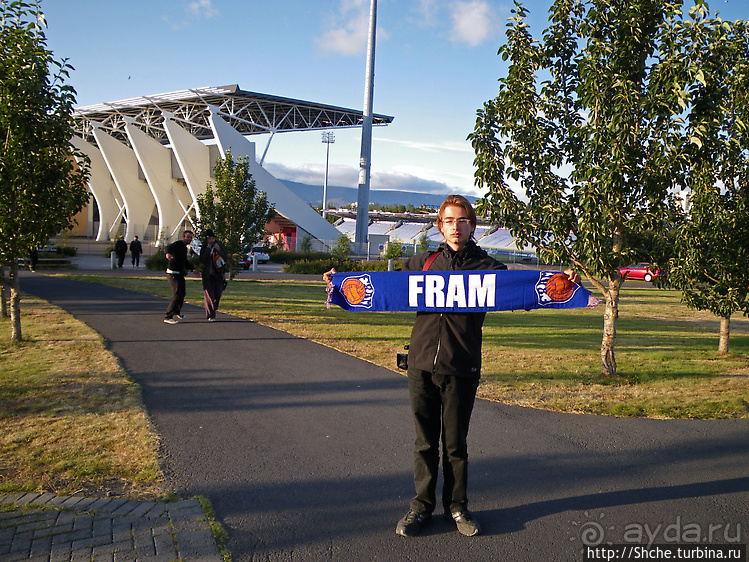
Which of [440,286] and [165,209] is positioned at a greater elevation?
[165,209]

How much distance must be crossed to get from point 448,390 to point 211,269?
9302 mm

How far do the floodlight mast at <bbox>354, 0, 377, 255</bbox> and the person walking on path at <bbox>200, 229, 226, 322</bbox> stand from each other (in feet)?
116

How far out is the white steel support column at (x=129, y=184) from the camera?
62.9 meters

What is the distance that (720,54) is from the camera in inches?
291

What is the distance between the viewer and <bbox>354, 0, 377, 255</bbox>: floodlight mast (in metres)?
44.7

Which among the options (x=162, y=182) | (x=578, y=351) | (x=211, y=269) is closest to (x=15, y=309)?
(x=211, y=269)

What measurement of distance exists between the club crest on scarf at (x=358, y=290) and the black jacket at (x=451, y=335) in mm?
650

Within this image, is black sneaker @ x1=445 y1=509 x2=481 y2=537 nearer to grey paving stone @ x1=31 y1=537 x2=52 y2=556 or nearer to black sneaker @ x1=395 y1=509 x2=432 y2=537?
black sneaker @ x1=395 y1=509 x2=432 y2=537

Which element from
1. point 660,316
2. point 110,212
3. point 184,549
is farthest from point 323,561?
point 110,212

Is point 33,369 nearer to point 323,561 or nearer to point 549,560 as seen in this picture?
point 323,561

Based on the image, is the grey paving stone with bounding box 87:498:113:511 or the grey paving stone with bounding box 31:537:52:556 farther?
the grey paving stone with bounding box 87:498:113:511

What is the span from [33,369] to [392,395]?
487 cm

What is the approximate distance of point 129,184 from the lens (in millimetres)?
64375

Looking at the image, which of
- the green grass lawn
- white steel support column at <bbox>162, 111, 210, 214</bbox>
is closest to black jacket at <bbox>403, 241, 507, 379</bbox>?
the green grass lawn
